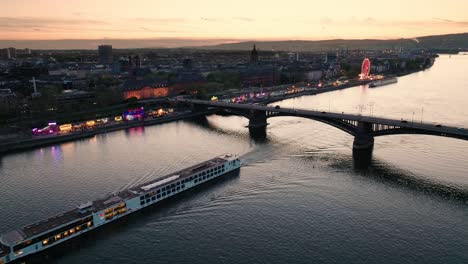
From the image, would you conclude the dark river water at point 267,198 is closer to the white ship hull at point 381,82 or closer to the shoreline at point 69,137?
the shoreline at point 69,137

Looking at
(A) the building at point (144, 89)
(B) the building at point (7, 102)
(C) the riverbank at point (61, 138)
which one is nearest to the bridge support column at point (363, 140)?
(C) the riverbank at point (61, 138)

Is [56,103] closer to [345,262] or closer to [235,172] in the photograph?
[235,172]

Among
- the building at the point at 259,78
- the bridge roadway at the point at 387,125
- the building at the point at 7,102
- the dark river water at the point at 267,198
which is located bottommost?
the dark river water at the point at 267,198

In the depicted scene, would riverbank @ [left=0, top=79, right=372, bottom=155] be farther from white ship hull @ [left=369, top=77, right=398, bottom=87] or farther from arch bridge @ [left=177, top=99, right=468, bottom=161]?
white ship hull @ [left=369, top=77, right=398, bottom=87]

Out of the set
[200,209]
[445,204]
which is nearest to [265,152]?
[200,209]

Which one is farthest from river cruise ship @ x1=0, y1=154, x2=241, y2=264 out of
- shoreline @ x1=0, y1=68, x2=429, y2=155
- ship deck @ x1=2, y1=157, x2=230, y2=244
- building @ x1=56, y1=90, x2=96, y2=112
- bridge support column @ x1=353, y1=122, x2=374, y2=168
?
building @ x1=56, y1=90, x2=96, y2=112

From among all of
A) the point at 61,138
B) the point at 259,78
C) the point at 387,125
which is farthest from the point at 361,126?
the point at 259,78

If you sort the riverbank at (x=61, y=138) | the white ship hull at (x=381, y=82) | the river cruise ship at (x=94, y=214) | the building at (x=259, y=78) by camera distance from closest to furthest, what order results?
the river cruise ship at (x=94, y=214), the riverbank at (x=61, y=138), the building at (x=259, y=78), the white ship hull at (x=381, y=82)
